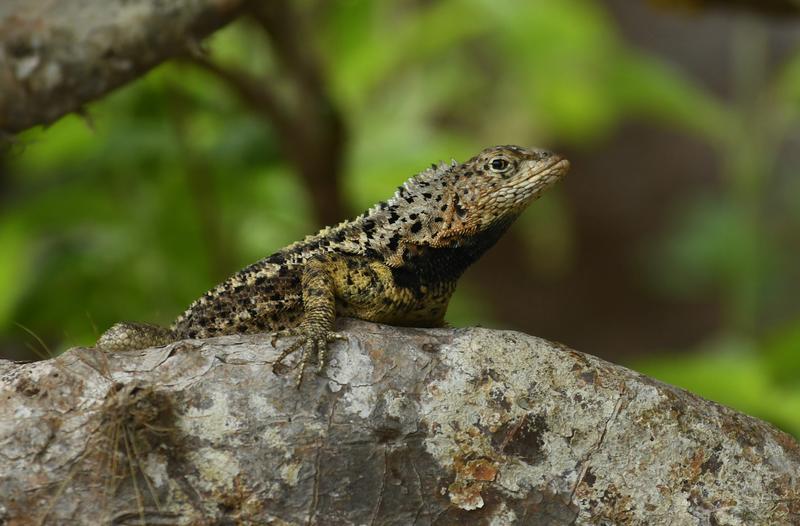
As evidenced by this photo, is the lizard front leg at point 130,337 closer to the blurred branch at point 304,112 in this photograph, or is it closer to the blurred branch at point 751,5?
the blurred branch at point 304,112

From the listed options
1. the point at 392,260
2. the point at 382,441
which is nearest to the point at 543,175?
the point at 392,260

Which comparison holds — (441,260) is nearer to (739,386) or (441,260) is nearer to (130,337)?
(130,337)

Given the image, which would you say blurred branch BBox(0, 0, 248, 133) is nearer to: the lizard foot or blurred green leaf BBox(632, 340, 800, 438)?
the lizard foot

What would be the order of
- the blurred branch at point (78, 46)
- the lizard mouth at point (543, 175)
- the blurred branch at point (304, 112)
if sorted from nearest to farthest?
the blurred branch at point (78, 46) → the lizard mouth at point (543, 175) → the blurred branch at point (304, 112)

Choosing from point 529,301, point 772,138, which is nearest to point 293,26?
point 772,138

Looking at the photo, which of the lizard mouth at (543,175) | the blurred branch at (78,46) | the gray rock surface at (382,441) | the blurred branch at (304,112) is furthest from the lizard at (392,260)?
the blurred branch at (304,112)
